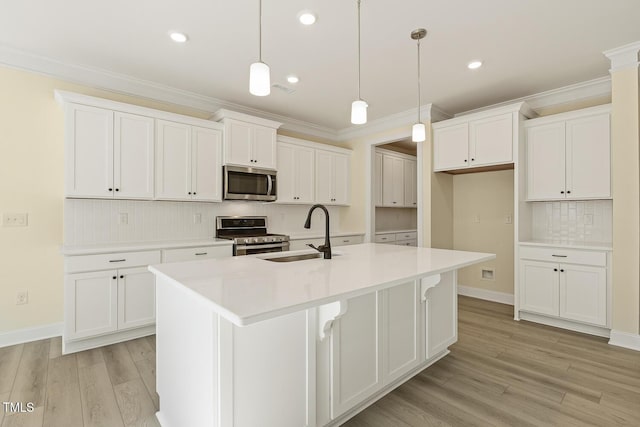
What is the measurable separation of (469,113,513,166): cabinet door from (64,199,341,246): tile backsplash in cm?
284

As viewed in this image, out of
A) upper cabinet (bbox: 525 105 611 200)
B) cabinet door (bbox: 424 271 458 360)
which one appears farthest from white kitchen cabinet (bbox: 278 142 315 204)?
upper cabinet (bbox: 525 105 611 200)

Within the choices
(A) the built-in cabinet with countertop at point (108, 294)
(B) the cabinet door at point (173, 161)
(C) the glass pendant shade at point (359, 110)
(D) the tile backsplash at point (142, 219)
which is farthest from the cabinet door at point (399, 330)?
(D) the tile backsplash at point (142, 219)

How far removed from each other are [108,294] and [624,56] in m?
5.09

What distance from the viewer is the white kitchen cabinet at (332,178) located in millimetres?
4875

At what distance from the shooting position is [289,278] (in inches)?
58.2

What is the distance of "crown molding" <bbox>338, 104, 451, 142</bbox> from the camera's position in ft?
13.8

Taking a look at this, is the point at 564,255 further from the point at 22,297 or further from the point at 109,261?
the point at 22,297

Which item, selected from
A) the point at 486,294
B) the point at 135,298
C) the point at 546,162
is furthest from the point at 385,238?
the point at 135,298

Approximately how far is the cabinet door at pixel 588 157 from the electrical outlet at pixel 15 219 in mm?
5454

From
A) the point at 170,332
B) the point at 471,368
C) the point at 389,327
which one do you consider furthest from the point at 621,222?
the point at 170,332

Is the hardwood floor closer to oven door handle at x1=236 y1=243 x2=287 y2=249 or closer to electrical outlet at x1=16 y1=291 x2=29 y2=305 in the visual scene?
electrical outlet at x1=16 y1=291 x2=29 y2=305

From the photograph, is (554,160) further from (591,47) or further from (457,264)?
(457,264)

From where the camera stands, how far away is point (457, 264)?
1.88m

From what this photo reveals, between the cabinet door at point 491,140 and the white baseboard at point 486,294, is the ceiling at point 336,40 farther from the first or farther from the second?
the white baseboard at point 486,294
